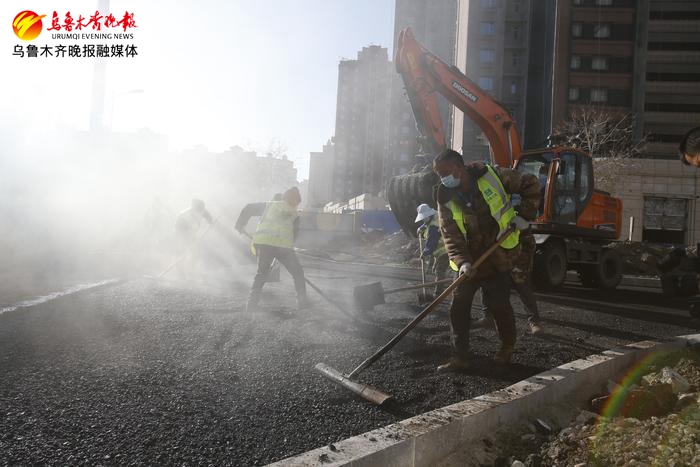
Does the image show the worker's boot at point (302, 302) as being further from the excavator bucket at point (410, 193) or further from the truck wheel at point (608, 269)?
the truck wheel at point (608, 269)

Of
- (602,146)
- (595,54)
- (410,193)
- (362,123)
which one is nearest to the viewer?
(410,193)

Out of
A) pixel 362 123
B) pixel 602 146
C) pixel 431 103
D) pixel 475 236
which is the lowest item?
pixel 475 236

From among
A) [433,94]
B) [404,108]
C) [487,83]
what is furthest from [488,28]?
[433,94]

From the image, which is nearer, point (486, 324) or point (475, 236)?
point (475, 236)

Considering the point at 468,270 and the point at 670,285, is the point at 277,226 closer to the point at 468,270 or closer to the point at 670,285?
the point at 468,270

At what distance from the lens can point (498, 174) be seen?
149 inches

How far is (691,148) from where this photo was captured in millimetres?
3338

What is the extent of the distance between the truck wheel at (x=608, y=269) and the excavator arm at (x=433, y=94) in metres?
2.82

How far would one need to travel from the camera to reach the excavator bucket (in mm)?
9523

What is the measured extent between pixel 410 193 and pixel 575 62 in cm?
3145

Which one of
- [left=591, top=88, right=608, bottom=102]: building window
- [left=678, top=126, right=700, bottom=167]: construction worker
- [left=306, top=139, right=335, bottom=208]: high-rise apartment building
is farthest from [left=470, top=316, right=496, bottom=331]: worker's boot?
[left=306, top=139, right=335, bottom=208]: high-rise apartment building

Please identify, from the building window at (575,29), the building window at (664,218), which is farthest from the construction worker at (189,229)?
the building window at (575,29)

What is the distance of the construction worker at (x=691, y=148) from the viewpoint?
3.31 metres

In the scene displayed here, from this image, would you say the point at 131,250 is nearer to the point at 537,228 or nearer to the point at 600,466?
the point at 537,228
